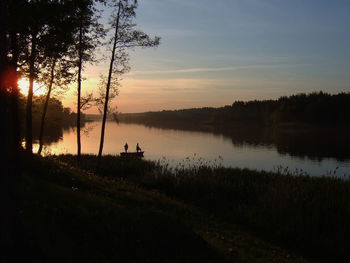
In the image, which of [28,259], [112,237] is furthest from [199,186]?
[28,259]

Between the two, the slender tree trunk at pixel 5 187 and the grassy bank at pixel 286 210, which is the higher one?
the slender tree trunk at pixel 5 187

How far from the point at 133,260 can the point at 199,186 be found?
442 inches

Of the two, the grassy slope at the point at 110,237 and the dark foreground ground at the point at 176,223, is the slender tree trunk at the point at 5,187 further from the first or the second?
the grassy slope at the point at 110,237

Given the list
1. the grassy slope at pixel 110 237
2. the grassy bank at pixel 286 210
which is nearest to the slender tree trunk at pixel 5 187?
the grassy slope at pixel 110 237

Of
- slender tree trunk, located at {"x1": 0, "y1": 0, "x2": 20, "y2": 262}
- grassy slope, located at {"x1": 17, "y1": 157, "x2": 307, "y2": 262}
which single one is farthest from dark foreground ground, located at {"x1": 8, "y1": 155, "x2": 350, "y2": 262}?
slender tree trunk, located at {"x1": 0, "y1": 0, "x2": 20, "y2": 262}

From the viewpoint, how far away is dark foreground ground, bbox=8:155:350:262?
6051mm

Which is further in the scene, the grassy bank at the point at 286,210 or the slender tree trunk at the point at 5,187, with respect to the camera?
the grassy bank at the point at 286,210

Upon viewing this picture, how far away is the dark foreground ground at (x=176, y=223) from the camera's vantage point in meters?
6.05

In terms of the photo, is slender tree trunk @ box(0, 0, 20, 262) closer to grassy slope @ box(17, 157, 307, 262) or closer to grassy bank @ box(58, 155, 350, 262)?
grassy slope @ box(17, 157, 307, 262)

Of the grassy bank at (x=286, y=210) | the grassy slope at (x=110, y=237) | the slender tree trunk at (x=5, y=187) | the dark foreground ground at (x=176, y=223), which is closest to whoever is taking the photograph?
the slender tree trunk at (x=5, y=187)

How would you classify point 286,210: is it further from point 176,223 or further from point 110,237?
point 110,237

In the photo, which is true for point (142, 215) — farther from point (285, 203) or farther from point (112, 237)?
point (285, 203)

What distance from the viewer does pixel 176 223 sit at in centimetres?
770

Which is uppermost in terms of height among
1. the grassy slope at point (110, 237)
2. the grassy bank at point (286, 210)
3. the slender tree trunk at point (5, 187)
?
the slender tree trunk at point (5, 187)
